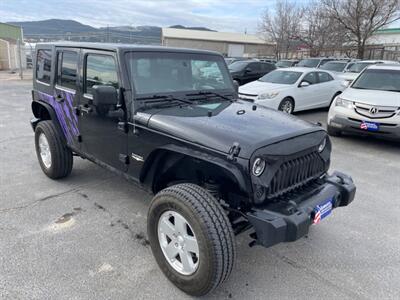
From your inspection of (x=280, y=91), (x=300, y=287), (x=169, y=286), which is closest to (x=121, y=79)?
(x=169, y=286)

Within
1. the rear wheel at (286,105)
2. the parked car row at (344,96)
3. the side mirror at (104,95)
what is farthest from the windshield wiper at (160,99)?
the rear wheel at (286,105)

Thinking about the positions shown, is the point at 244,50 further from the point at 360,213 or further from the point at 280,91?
the point at 360,213

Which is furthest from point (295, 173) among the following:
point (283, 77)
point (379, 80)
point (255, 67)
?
point (255, 67)

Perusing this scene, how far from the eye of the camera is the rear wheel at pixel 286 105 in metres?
9.68

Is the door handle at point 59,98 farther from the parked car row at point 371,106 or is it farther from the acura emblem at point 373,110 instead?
the acura emblem at point 373,110

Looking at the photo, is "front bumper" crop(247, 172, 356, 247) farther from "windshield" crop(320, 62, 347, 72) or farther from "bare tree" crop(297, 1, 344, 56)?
"bare tree" crop(297, 1, 344, 56)

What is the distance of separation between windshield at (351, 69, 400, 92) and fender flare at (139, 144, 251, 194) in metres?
6.30

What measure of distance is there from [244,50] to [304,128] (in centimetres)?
5938

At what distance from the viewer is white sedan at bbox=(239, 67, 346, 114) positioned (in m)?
9.44

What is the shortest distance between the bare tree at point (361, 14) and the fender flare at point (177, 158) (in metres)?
27.2

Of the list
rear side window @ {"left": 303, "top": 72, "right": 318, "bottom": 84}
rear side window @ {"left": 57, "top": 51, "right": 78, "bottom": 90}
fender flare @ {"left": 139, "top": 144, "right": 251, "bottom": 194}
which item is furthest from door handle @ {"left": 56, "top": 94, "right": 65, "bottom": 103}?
rear side window @ {"left": 303, "top": 72, "right": 318, "bottom": 84}

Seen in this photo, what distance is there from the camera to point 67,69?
4211 millimetres

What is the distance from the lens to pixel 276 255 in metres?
3.29

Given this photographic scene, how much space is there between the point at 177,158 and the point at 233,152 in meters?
0.66
